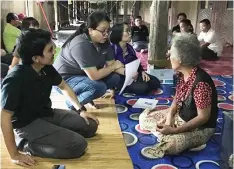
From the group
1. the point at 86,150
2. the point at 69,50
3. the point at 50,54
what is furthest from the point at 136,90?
the point at 50,54

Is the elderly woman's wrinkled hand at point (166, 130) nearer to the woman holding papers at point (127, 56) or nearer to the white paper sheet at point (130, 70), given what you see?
the white paper sheet at point (130, 70)

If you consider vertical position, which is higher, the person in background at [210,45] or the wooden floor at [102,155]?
the person in background at [210,45]

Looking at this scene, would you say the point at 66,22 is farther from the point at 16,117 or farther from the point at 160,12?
the point at 16,117

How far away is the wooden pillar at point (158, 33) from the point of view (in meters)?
3.42

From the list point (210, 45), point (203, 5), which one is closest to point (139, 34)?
point (210, 45)

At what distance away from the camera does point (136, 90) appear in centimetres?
291

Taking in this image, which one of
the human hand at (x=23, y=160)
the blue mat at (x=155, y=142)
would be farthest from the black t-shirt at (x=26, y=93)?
the blue mat at (x=155, y=142)

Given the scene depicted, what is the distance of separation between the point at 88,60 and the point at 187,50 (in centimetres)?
83

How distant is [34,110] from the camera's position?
1.68 metres

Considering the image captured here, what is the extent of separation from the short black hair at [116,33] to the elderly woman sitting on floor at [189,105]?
98 centimetres

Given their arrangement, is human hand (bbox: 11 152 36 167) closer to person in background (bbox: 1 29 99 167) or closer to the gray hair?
person in background (bbox: 1 29 99 167)

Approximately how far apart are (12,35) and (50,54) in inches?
102

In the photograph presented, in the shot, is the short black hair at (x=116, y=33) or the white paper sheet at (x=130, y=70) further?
the short black hair at (x=116, y=33)

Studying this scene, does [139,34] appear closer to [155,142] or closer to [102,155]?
[155,142]
